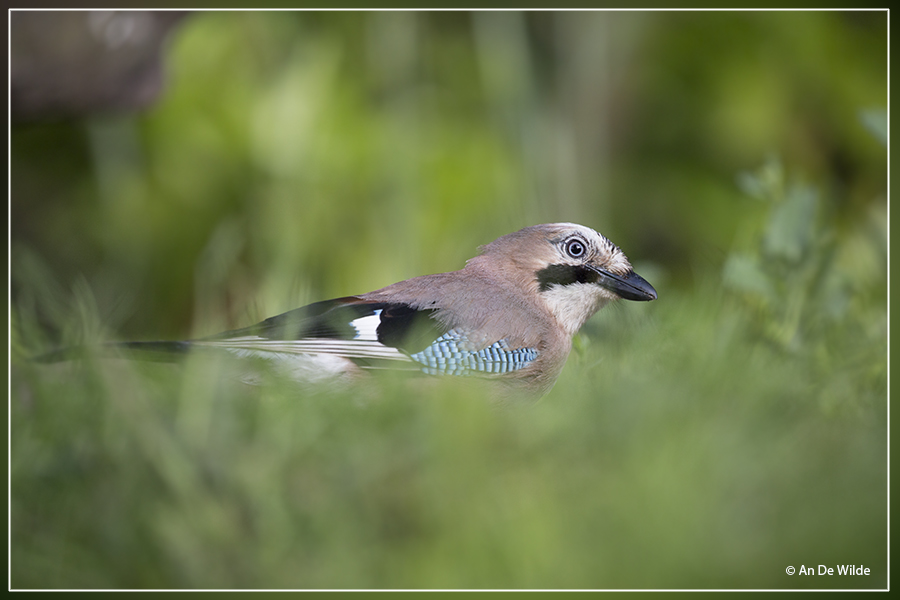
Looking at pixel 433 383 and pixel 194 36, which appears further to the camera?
pixel 194 36

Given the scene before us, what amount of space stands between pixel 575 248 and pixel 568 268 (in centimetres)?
6

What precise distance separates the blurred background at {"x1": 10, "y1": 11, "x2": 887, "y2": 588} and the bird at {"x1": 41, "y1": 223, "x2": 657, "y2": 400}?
98mm

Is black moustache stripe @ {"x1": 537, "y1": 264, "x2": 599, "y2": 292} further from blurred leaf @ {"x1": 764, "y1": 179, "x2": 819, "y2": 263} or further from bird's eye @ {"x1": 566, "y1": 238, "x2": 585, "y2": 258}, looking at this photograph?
blurred leaf @ {"x1": 764, "y1": 179, "x2": 819, "y2": 263}

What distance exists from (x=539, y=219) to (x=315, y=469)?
139cm

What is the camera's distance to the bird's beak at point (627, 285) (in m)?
2.23

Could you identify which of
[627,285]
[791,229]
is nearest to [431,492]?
[627,285]

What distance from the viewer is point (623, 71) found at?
183 inches

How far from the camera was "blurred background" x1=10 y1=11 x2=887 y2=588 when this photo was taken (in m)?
1.51

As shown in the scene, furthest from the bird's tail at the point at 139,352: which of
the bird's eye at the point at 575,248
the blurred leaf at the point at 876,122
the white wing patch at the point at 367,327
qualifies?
the blurred leaf at the point at 876,122

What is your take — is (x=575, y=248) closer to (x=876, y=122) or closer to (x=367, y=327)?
(x=367, y=327)

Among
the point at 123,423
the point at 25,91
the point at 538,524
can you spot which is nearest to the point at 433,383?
the point at 538,524

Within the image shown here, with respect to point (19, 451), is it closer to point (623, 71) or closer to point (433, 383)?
point (433, 383)

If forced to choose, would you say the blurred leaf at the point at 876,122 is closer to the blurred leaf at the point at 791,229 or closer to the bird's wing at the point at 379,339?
the blurred leaf at the point at 791,229

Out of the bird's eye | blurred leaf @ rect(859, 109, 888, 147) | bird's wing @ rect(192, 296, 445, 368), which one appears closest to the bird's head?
the bird's eye
